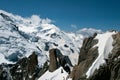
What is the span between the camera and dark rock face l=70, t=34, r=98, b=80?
214ft

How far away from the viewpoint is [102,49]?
211ft

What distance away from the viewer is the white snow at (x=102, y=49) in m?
60.7

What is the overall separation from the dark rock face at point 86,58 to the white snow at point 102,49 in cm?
133

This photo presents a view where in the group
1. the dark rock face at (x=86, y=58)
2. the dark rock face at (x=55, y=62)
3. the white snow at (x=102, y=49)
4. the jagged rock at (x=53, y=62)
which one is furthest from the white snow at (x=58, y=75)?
the white snow at (x=102, y=49)

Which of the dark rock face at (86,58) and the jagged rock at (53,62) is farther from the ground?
the jagged rock at (53,62)

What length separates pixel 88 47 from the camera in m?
72.0

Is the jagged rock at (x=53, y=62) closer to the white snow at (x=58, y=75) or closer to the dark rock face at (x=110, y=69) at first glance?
the white snow at (x=58, y=75)

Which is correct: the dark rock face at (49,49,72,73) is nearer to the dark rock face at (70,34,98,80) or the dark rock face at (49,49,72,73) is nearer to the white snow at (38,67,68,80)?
the white snow at (38,67,68,80)

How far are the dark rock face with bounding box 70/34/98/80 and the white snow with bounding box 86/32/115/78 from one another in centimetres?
133

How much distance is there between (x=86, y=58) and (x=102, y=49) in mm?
6085

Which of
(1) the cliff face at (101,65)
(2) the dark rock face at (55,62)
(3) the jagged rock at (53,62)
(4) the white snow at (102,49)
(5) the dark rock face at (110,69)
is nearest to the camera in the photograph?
(5) the dark rock face at (110,69)

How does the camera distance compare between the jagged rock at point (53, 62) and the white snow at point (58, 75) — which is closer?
the white snow at point (58, 75)

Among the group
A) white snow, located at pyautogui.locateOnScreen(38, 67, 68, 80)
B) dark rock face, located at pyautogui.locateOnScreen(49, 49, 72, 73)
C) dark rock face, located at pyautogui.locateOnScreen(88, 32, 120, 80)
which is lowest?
dark rock face, located at pyautogui.locateOnScreen(88, 32, 120, 80)

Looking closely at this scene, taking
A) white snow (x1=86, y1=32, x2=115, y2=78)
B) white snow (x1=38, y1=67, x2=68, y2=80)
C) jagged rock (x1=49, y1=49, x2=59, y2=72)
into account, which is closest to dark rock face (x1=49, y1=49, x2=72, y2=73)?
jagged rock (x1=49, y1=49, x2=59, y2=72)
